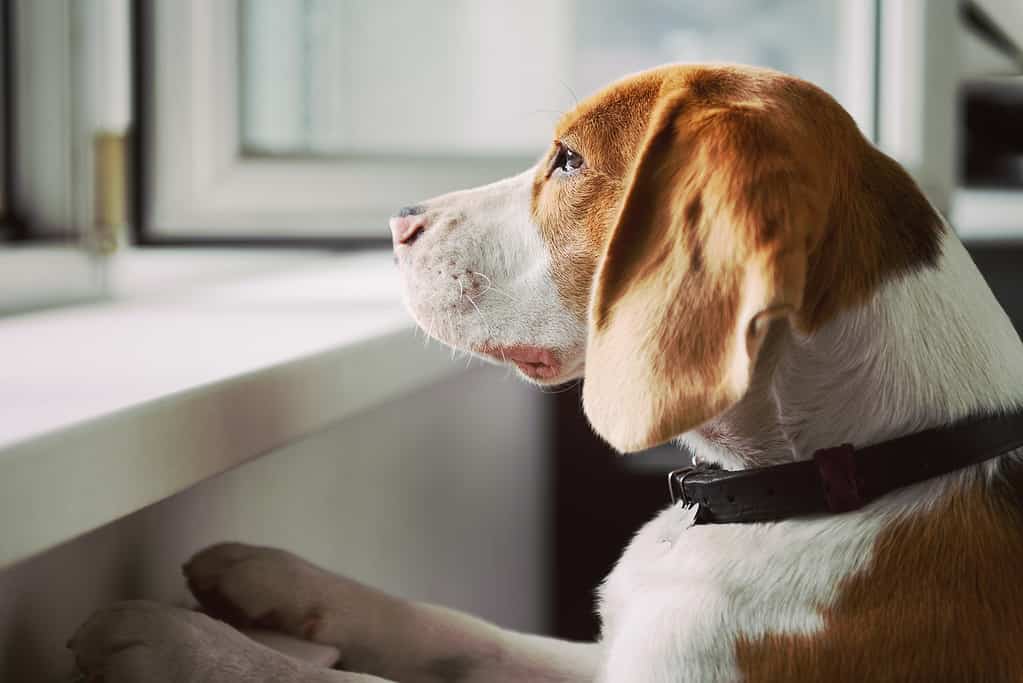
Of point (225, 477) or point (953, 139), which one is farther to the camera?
point (953, 139)

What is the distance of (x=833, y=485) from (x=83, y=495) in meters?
0.47

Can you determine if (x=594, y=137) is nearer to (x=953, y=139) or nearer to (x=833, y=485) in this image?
(x=833, y=485)

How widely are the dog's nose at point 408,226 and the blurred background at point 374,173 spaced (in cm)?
19

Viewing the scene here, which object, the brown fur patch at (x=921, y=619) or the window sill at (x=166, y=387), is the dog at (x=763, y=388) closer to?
the brown fur patch at (x=921, y=619)

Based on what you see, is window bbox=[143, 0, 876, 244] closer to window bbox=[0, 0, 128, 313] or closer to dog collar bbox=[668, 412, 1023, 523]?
window bbox=[0, 0, 128, 313]

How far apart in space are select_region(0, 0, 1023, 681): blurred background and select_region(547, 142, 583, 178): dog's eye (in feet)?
1.05

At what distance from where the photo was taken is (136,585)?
89 cm

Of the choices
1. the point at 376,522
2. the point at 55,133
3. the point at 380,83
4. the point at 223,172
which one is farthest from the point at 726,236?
the point at 380,83

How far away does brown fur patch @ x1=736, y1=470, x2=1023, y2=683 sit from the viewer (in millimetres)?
791

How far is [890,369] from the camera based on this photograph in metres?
0.85

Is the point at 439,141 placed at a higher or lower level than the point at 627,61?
lower

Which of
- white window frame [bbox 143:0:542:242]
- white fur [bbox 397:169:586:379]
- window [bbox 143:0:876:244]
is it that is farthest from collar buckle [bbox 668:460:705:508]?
white window frame [bbox 143:0:542:242]

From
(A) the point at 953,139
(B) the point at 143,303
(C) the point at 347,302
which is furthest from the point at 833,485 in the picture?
(A) the point at 953,139

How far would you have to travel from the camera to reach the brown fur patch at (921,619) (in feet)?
2.60
